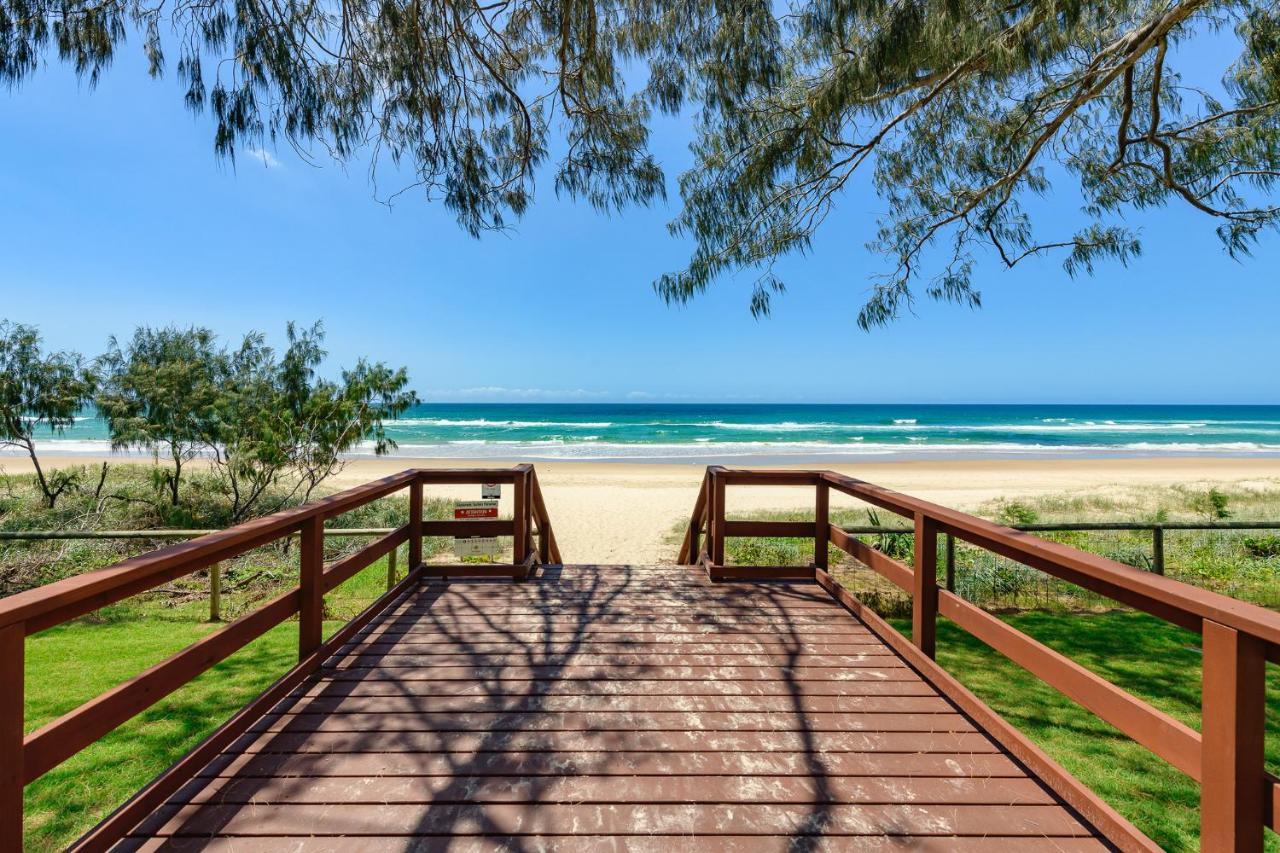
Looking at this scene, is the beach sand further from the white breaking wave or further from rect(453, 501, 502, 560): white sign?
the white breaking wave

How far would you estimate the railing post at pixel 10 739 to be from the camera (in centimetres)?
129

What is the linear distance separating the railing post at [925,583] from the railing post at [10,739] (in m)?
3.31

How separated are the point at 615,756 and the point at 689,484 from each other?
48.5ft

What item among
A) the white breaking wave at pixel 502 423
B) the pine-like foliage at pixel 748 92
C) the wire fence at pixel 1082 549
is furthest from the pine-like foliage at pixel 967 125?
the white breaking wave at pixel 502 423

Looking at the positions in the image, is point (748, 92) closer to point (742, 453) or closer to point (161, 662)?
point (161, 662)

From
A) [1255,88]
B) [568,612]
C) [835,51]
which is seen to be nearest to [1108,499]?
[1255,88]

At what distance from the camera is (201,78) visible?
318 centimetres

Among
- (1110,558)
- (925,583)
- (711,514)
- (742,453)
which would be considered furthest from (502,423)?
(925,583)

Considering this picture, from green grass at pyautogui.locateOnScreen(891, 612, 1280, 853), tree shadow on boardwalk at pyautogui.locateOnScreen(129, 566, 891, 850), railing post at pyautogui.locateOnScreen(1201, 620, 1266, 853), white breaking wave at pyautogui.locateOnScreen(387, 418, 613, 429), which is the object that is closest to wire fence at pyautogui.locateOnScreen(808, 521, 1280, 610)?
green grass at pyautogui.locateOnScreen(891, 612, 1280, 853)

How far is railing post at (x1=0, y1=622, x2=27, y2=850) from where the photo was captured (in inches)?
50.8

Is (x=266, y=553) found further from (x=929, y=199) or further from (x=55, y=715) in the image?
(x=929, y=199)

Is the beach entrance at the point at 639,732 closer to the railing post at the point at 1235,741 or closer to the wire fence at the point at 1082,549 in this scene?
the railing post at the point at 1235,741

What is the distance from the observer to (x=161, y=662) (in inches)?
73.5

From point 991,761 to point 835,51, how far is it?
4.59 m
